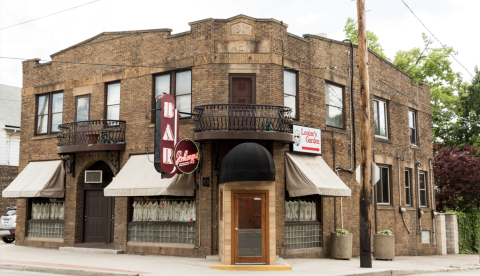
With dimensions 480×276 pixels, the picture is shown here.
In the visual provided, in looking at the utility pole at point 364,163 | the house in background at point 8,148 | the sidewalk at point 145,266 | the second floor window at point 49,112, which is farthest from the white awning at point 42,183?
the utility pole at point 364,163

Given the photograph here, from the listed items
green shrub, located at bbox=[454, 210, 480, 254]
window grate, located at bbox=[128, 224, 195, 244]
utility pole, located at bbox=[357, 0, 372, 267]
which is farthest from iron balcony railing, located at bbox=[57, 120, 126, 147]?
green shrub, located at bbox=[454, 210, 480, 254]

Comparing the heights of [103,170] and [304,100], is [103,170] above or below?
below

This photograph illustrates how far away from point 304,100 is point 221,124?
363cm

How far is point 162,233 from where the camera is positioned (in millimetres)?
16406

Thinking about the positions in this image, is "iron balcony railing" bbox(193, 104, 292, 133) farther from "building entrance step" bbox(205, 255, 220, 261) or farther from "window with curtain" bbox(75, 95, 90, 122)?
"window with curtain" bbox(75, 95, 90, 122)

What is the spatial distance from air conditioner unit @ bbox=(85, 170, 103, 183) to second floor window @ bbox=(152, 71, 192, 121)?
352 cm

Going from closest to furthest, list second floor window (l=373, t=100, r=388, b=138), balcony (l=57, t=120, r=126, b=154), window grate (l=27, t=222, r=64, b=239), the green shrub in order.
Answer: balcony (l=57, t=120, r=126, b=154)
window grate (l=27, t=222, r=64, b=239)
second floor window (l=373, t=100, r=388, b=138)
the green shrub

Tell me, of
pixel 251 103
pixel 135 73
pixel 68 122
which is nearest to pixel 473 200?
pixel 251 103

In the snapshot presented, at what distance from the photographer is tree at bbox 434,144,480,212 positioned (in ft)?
84.4

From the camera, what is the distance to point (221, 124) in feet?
49.0

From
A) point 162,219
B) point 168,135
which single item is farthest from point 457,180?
point 168,135

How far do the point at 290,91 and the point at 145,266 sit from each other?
7646 millimetres

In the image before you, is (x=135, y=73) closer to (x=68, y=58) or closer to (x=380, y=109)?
(x=68, y=58)

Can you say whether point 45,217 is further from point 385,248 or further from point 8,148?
point 385,248
